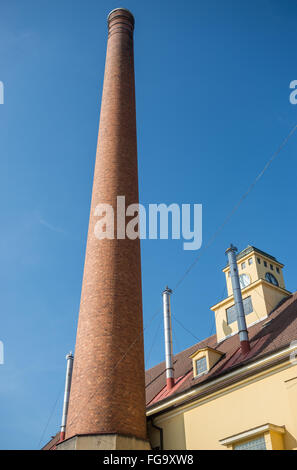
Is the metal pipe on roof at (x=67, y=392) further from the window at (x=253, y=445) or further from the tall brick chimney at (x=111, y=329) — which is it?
the window at (x=253, y=445)

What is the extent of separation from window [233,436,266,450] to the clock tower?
8.75 m

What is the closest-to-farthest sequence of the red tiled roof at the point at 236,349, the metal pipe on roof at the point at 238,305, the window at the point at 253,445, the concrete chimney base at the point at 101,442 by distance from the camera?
the window at the point at 253,445, the concrete chimney base at the point at 101,442, the red tiled roof at the point at 236,349, the metal pipe on roof at the point at 238,305

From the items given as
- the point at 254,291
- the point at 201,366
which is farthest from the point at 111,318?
the point at 254,291

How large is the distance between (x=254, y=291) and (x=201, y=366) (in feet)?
19.2

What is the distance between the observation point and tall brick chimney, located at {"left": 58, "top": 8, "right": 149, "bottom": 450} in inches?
567

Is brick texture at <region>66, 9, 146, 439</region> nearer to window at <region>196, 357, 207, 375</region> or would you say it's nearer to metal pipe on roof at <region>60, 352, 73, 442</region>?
window at <region>196, 357, 207, 375</region>

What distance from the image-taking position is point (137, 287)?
17734mm

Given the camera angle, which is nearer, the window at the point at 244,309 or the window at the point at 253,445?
the window at the point at 253,445

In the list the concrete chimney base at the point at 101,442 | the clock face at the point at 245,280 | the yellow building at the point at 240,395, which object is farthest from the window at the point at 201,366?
the clock face at the point at 245,280

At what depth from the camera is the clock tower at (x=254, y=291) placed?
22.6 m

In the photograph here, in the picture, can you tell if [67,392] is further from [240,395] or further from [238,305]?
[240,395]

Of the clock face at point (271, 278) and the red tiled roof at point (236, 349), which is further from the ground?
the clock face at point (271, 278)

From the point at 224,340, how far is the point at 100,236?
8.33m
